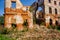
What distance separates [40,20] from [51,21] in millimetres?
2201

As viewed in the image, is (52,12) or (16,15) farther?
(52,12)

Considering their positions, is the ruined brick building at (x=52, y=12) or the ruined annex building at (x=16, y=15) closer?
the ruined annex building at (x=16, y=15)

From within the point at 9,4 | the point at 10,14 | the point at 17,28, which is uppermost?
the point at 9,4

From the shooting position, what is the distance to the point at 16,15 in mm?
20844

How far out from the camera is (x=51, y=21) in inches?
1079

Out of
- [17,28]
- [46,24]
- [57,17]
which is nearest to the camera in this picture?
[17,28]

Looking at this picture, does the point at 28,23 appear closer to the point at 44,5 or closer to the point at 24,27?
Result: the point at 24,27

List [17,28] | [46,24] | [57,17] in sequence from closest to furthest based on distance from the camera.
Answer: [17,28] < [46,24] < [57,17]

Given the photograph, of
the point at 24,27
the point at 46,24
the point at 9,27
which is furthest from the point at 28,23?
the point at 46,24

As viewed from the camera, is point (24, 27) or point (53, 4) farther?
point (53, 4)

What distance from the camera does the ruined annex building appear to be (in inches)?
811

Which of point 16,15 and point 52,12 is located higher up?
point 52,12

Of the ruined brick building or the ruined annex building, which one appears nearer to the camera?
the ruined annex building

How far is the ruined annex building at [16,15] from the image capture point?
67.6ft
